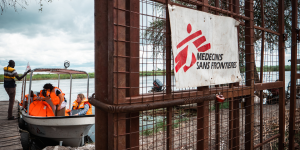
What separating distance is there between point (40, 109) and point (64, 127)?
134 centimetres

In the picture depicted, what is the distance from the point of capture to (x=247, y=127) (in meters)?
2.75

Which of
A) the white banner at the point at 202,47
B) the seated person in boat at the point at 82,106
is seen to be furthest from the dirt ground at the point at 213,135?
the seated person in boat at the point at 82,106

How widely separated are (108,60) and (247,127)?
2.31 meters

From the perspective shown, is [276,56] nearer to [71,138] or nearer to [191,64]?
[191,64]

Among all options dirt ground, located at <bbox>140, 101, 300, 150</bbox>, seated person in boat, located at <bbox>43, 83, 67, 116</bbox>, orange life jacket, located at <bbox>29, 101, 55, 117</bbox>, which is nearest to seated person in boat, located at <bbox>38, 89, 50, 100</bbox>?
seated person in boat, located at <bbox>43, 83, 67, 116</bbox>

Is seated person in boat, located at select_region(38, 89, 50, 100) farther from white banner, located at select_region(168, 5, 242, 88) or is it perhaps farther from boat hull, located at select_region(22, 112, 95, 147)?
white banner, located at select_region(168, 5, 242, 88)

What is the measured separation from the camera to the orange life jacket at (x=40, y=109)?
784 centimetres

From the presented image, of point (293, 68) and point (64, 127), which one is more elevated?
point (293, 68)

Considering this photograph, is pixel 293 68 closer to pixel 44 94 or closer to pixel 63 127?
pixel 63 127

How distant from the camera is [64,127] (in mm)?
Result: 7539

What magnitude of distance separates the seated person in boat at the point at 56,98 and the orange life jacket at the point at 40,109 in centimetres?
22

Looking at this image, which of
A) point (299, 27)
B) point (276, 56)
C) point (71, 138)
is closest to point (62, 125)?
point (71, 138)

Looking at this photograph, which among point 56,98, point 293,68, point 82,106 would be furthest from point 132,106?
point 56,98

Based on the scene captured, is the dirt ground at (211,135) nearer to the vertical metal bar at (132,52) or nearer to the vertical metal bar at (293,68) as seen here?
the vertical metal bar at (132,52)
